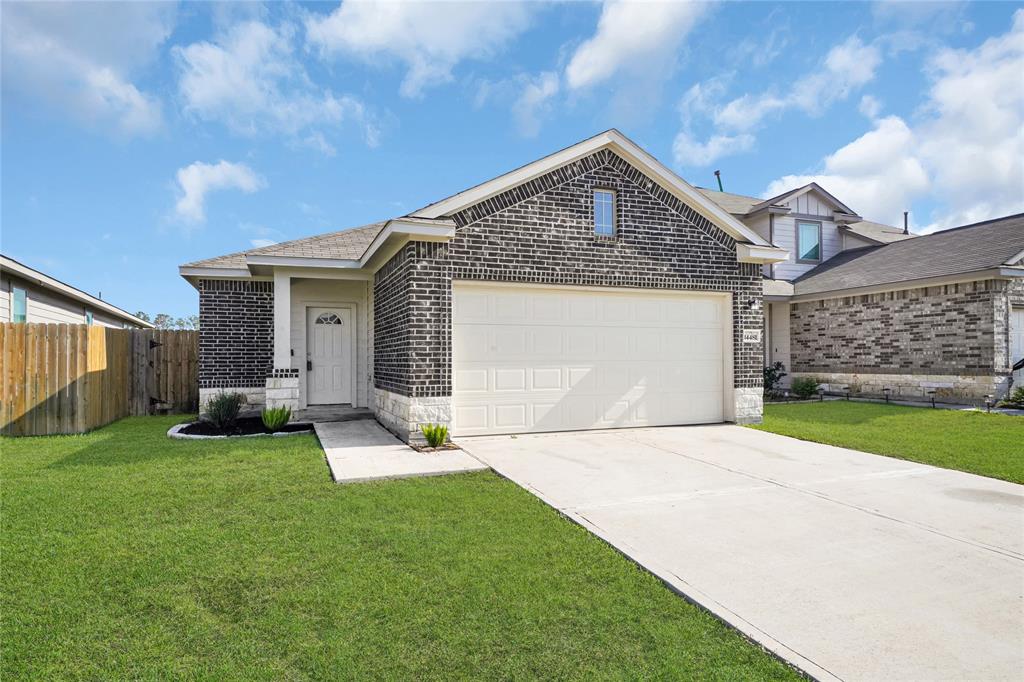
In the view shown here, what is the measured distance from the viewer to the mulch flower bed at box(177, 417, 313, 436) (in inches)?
372

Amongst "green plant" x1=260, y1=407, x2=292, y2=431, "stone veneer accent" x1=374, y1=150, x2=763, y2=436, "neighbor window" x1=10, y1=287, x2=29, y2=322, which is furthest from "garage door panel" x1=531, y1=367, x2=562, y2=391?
"neighbor window" x1=10, y1=287, x2=29, y2=322

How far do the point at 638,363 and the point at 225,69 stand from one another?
11006 mm

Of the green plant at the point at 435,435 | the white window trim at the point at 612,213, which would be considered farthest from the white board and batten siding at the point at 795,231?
the green plant at the point at 435,435

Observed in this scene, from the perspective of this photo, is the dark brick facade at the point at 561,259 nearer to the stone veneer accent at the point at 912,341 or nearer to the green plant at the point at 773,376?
the stone veneer accent at the point at 912,341

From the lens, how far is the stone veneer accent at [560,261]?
27.6 feet

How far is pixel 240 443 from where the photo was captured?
845cm

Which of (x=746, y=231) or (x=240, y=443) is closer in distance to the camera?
(x=240, y=443)

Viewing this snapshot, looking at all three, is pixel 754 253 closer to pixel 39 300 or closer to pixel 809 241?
pixel 809 241

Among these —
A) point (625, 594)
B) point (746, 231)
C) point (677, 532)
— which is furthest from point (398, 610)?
point (746, 231)

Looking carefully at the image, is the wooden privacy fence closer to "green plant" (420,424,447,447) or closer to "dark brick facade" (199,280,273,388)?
"dark brick facade" (199,280,273,388)

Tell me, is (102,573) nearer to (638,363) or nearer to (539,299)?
(539,299)

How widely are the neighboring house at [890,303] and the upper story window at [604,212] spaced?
932 cm

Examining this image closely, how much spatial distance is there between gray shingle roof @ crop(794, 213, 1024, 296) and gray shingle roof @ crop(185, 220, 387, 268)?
1394 cm

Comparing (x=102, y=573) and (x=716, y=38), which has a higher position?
(x=716, y=38)
